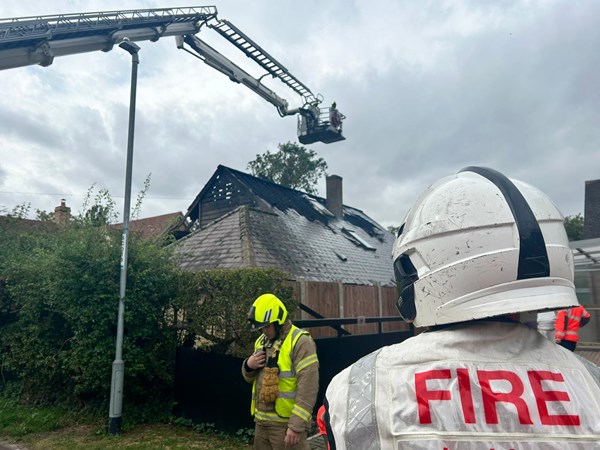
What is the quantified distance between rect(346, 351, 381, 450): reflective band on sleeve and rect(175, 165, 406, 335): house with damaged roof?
6.35m

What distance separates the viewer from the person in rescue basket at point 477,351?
1.25 m

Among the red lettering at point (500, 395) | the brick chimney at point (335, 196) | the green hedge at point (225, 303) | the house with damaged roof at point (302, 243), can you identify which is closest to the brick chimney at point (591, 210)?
the house with damaged roof at point (302, 243)

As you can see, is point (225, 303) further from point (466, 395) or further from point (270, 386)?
point (466, 395)

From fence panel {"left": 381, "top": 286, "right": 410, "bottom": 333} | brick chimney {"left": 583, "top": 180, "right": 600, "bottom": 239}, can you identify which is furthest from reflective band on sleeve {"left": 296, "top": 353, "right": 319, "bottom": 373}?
brick chimney {"left": 583, "top": 180, "right": 600, "bottom": 239}

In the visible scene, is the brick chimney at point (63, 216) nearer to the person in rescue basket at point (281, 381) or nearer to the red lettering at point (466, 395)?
the person in rescue basket at point (281, 381)

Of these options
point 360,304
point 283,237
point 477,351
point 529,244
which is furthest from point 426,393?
point 283,237

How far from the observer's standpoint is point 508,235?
57.0 inches

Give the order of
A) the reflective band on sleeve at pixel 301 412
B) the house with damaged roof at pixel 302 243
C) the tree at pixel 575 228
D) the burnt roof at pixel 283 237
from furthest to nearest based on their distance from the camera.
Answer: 1. the tree at pixel 575 228
2. the burnt roof at pixel 283 237
3. the house with damaged roof at pixel 302 243
4. the reflective band on sleeve at pixel 301 412

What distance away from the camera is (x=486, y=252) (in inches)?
56.5

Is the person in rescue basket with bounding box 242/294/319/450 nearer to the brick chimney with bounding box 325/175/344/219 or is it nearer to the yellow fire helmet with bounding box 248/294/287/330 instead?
the yellow fire helmet with bounding box 248/294/287/330

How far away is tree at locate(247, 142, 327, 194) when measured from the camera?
124 ft

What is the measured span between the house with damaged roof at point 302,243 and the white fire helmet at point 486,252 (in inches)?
246

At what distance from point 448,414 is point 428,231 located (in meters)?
0.56

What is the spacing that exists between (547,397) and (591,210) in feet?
78.4
